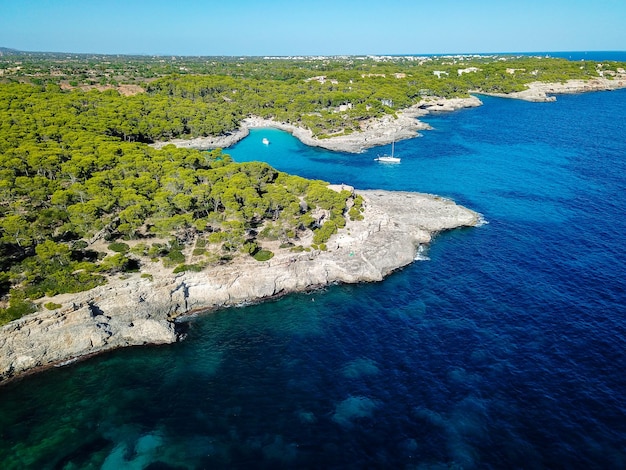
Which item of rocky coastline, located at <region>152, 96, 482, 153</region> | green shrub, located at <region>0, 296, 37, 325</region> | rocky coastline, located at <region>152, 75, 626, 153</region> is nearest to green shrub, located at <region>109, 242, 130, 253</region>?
green shrub, located at <region>0, 296, 37, 325</region>

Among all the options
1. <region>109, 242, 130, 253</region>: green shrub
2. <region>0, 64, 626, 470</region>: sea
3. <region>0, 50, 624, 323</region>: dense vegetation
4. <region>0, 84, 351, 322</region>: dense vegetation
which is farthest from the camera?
<region>109, 242, 130, 253</region>: green shrub

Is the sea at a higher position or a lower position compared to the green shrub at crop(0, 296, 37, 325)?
lower

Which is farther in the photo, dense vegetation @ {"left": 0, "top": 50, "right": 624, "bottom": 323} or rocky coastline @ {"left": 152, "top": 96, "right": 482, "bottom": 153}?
rocky coastline @ {"left": 152, "top": 96, "right": 482, "bottom": 153}

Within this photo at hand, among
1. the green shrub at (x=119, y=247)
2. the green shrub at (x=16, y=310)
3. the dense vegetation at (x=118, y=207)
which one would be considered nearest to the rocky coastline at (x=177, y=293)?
the green shrub at (x=16, y=310)

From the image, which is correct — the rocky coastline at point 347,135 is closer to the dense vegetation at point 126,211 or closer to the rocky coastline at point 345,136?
the rocky coastline at point 345,136

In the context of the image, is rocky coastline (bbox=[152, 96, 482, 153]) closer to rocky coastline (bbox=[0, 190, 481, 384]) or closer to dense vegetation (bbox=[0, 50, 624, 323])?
dense vegetation (bbox=[0, 50, 624, 323])

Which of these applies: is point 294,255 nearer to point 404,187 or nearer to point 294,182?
point 294,182

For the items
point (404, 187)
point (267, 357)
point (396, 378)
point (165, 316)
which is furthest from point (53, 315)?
point (404, 187)
